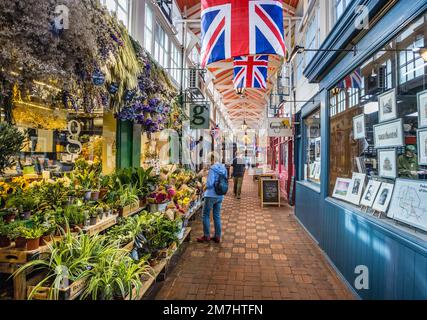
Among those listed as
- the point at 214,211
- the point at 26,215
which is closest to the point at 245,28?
the point at 214,211

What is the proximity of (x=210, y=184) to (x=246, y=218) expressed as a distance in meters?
2.62

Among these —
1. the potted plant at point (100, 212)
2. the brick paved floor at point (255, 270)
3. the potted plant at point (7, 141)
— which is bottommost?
the brick paved floor at point (255, 270)

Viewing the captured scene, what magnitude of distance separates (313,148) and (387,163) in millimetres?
3449

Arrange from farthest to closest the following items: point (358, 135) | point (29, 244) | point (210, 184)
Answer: point (210, 184) < point (358, 135) < point (29, 244)

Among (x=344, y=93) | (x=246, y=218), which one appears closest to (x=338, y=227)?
(x=344, y=93)

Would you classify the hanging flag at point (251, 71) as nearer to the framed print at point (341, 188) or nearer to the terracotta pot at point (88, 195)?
the framed print at point (341, 188)

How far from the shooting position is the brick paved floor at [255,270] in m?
3.21

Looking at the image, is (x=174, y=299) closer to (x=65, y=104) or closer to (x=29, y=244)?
(x=29, y=244)

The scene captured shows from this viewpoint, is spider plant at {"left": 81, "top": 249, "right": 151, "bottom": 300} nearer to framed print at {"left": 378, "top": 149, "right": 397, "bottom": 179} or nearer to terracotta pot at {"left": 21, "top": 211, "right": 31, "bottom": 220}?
terracotta pot at {"left": 21, "top": 211, "right": 31, "bottom": 220}

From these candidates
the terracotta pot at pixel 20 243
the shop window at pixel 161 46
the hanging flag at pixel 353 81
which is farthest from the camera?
the shop window at pixel 161 46

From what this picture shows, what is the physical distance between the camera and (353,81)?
3666 mm

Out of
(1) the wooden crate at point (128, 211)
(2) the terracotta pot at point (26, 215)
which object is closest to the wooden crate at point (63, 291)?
(2) the terracotta pot at point (26, 215)

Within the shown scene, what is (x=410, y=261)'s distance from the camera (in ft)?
7.12
